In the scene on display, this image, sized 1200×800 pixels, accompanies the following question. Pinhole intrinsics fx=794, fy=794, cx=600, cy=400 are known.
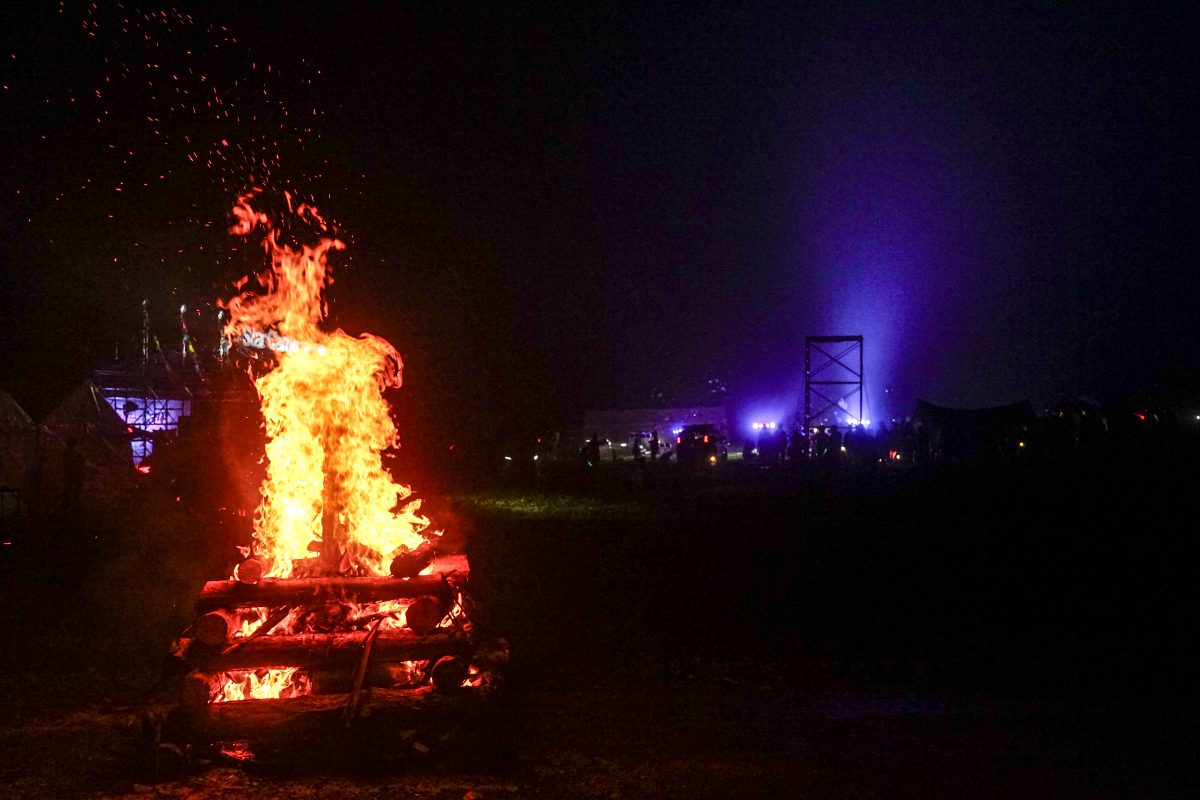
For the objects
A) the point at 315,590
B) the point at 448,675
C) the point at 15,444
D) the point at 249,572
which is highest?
the point at 15,444

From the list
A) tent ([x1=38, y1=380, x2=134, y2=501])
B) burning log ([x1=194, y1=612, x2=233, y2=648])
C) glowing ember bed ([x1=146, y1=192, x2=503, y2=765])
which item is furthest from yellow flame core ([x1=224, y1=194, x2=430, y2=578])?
tent ([x1=38, y1=380, x2=134, y2=501])

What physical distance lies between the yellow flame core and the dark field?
A: 5.57 feet

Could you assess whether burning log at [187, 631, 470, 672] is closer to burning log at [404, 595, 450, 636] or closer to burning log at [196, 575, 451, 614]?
burning log at [404, 595, 450, 636]

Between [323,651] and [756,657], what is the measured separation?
4.12 meters

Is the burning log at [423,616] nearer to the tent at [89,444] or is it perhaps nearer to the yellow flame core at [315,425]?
the yellow flame core at [315,425]

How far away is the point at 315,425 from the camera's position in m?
7.47

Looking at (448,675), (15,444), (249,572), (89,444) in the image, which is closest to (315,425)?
(249,572)

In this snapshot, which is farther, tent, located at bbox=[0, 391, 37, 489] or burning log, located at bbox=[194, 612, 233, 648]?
tent, located at bbox=[0, 391, 37, 489]

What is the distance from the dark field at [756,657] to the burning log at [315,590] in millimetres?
1054

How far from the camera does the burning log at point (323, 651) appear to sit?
215 inches

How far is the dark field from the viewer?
4973mm

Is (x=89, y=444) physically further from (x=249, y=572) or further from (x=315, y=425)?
(x=249, y=572)

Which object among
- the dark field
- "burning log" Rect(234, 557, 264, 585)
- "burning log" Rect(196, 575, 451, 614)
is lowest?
the dark field

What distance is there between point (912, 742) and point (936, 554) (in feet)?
22.4
